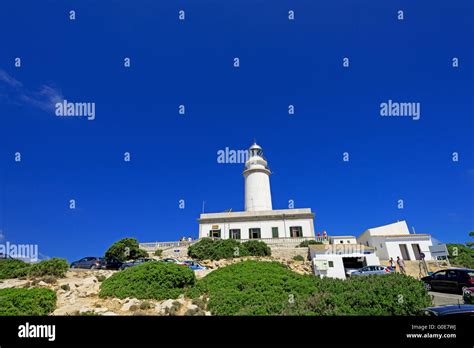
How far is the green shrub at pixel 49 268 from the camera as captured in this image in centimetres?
1430

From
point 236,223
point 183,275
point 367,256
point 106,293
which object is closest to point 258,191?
point 236,223

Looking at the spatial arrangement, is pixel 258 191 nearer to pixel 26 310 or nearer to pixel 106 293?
pixel 106 293

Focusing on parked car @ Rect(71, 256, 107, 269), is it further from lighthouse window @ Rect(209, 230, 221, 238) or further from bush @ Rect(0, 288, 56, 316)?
lighthouse window @ Rect(209, 230, 221, 238)

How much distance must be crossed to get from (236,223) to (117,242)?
40.2 feet

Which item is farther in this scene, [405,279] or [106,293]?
[106,293]

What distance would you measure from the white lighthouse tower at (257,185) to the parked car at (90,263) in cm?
1707

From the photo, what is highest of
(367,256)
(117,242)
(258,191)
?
(258,191)

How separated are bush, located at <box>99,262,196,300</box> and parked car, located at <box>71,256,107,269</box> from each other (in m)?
8.31
